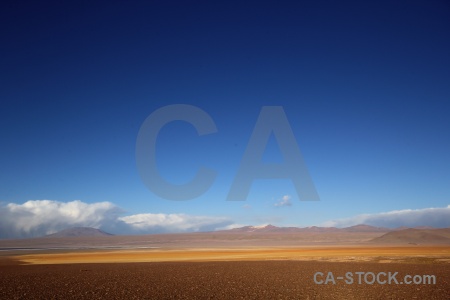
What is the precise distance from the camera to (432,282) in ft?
72.8

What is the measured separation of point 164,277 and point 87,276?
6.36 meters

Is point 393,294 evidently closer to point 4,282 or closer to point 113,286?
point 113,286

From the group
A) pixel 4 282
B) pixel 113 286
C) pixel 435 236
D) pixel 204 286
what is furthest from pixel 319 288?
pixel 435 236

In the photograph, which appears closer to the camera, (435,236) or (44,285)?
(44,285)

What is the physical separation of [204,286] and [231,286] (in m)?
1.74

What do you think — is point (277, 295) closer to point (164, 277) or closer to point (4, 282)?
point (164, 277)

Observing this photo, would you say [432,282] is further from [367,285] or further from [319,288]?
[319,288]

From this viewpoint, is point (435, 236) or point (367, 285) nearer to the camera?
point (367, 285)

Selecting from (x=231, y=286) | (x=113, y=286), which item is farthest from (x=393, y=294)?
(x=113, y=286)

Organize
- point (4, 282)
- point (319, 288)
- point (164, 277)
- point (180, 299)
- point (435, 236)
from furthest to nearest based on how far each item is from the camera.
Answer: point (435, 236), point (164, 277), point (4, 282), point (319, 288), point (180, 299)

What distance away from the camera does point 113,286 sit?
2192 cm

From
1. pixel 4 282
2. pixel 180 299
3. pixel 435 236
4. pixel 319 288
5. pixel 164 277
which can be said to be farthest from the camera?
pixel 435 236

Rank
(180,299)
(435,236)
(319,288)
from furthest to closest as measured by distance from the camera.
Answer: (435,236), (319,288), (180,299)

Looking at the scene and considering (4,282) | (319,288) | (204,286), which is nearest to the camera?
(319,288)
